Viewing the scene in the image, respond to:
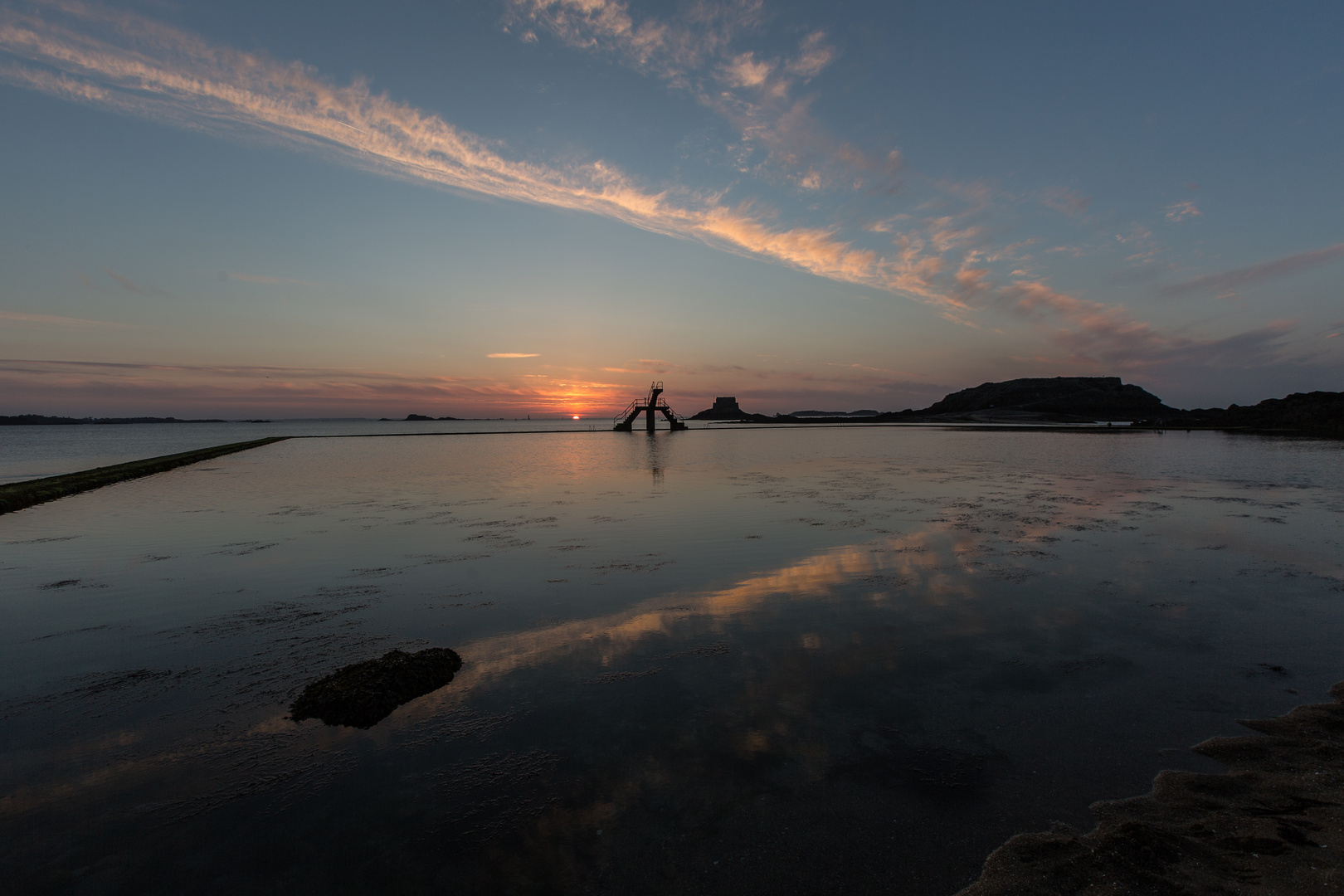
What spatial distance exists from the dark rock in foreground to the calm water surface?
243mm

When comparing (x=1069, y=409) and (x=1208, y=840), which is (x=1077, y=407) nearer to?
(x=1069, y=409)

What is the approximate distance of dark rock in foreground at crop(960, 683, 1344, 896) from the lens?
3.53 m

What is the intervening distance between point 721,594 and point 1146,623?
6.45 meters

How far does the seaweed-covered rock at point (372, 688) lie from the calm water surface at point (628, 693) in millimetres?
188

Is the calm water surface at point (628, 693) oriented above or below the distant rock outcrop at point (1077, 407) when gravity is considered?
below

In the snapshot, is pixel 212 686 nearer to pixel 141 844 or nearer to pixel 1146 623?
pixel 141 844

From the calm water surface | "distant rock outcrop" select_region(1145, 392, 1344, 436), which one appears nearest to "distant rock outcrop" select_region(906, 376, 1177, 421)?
"distant rock outcrop" select_region(1145, 392, 1344, 436)

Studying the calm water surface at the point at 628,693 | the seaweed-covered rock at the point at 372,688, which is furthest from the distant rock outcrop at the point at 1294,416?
the seaweed-covered rock at the point at 372,688

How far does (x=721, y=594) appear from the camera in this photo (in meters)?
9.95

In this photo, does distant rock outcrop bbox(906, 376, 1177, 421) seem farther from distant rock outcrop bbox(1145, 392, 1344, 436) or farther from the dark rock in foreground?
the dark rock in foreground

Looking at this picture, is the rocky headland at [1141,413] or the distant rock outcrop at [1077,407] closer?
the rocky headland at [1141,413]

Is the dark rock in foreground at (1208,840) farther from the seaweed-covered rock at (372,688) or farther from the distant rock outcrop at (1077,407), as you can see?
the distant rock outcrop at (1077,407)

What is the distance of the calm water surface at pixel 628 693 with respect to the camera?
4.07 meters

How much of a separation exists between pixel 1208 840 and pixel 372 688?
24.4ft
